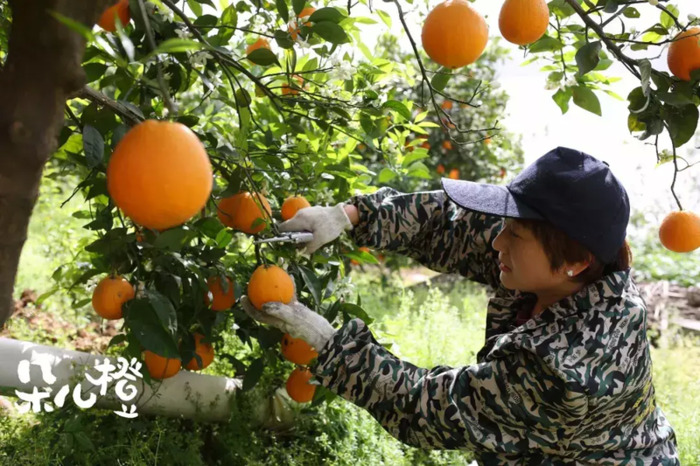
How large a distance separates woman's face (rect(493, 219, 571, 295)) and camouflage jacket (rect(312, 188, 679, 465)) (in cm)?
6

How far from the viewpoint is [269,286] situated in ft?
4.47

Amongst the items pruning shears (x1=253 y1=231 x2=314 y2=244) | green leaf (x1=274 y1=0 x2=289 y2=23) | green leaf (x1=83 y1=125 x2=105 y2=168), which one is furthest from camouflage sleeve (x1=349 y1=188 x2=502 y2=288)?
green leaf (x1=83 y1=125 x2=105 y2=168)

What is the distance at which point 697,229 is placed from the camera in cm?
154

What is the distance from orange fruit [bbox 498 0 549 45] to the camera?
117 cm

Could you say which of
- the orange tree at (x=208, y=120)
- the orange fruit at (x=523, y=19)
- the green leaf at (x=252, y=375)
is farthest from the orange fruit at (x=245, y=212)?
the orange fruit at (x=523, y=19)

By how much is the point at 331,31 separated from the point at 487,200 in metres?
0.48

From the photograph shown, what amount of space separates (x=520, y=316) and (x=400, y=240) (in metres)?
0.36

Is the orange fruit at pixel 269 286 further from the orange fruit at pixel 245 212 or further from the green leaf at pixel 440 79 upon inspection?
the green leaf at pixel 440 79

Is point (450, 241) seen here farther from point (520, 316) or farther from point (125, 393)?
point (125, 393)

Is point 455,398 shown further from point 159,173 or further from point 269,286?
point 159,173

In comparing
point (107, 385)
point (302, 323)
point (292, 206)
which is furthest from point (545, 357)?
point (107, 385)

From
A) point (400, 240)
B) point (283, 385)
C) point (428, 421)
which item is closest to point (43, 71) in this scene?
point (428, 421)

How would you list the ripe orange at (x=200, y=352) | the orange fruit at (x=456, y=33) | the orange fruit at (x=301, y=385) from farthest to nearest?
1. the orange fruit at (x=301, y=385)
2. the ripe orange at (x=200, y=352)
3. the orange fruit at (x=456, y=33)

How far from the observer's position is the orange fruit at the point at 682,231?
60.6 inches
